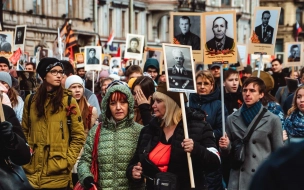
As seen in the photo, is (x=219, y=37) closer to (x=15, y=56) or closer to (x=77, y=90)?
(x=77, y=90)

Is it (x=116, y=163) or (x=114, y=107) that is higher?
(x=114, y=107)

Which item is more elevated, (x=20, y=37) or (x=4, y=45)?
(x=20, y=37)

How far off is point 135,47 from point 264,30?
9925mm

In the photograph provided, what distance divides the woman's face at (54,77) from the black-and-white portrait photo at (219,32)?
3.23 m

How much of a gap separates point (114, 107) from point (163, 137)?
2.06ft

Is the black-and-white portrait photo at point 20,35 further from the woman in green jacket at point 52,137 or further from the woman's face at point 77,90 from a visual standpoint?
the woman in green jacket at point 52,137

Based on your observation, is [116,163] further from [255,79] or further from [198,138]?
[255,79]

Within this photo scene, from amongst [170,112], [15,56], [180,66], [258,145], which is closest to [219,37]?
[258,145]

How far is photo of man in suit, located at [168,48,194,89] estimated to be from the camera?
646 cm

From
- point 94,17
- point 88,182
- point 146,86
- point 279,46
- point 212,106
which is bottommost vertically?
point 88,182

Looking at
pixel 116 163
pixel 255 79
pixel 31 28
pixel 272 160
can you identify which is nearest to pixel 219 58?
pixel 255 79

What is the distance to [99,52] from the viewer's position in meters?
21.5

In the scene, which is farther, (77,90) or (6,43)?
(6,43)

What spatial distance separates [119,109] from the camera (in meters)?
6.23
